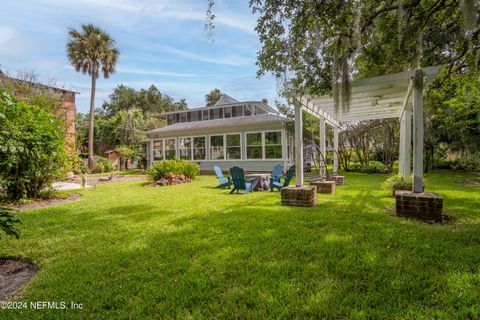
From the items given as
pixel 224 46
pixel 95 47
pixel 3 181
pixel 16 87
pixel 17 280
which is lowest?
pixel 17 280

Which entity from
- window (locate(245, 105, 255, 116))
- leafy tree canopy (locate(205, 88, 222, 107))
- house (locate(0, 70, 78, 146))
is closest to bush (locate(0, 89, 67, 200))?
house (locate(0, 70, 78, 146))

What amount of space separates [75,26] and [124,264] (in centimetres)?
2211

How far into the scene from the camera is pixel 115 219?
16.1 feet

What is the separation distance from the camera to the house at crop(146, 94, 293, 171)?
562 inches

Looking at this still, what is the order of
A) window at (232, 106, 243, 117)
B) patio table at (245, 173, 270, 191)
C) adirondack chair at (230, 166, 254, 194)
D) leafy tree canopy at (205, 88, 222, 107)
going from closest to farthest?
adirondack chair at (230, 166, 254, 194)
patio table at (245, 173, 270, 191)
window at (232, 106, 243, 117)
leafy tree canopy at (205, 88, 222, 107)

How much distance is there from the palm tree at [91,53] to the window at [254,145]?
40.1 feet

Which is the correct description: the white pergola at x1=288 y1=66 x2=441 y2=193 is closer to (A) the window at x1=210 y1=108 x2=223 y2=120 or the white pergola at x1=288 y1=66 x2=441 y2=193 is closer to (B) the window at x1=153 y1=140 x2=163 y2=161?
(B) the window at x1=153 y1=140 x2=163 y2=161

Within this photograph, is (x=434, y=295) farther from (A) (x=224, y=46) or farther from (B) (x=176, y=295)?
(A) (x=224, y=46)

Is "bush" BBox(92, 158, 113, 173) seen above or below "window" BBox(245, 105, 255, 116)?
below

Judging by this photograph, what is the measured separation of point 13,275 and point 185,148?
1524cm

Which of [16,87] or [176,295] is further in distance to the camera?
[16,87]

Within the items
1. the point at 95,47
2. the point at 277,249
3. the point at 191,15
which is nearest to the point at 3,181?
the point at 191,15

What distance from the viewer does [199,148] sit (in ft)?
56.4

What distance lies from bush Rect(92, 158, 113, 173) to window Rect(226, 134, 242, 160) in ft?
36.5
